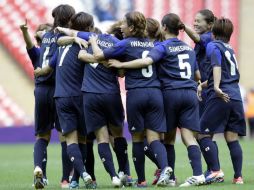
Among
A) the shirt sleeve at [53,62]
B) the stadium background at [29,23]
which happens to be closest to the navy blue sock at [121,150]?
the shirt sleeve at [53,62]

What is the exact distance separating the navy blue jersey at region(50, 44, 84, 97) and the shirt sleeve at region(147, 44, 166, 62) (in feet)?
2.98

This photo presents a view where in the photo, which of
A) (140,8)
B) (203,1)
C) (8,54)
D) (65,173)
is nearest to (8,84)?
(8,54)

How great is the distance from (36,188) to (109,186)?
0.93 m

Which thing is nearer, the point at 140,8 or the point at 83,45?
the point at 83,45

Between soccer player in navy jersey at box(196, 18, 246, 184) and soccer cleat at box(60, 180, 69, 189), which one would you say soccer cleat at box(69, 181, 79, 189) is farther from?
soccer player in navy jersey at box(196, 18, 246, 184)

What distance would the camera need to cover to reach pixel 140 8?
29.1 meters

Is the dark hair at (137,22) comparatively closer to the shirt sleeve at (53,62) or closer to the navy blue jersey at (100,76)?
the navy blue jersey at (100,76)

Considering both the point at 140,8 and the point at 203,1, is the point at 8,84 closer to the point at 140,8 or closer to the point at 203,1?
the point at 140,8

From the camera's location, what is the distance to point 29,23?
91.8 feet

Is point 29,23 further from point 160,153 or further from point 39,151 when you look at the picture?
point 160,153

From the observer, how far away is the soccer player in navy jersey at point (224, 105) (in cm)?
1144

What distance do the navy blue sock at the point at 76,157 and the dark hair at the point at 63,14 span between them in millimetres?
1524

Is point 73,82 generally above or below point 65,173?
above

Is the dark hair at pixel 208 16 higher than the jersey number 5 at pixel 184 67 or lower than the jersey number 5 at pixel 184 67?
higher
